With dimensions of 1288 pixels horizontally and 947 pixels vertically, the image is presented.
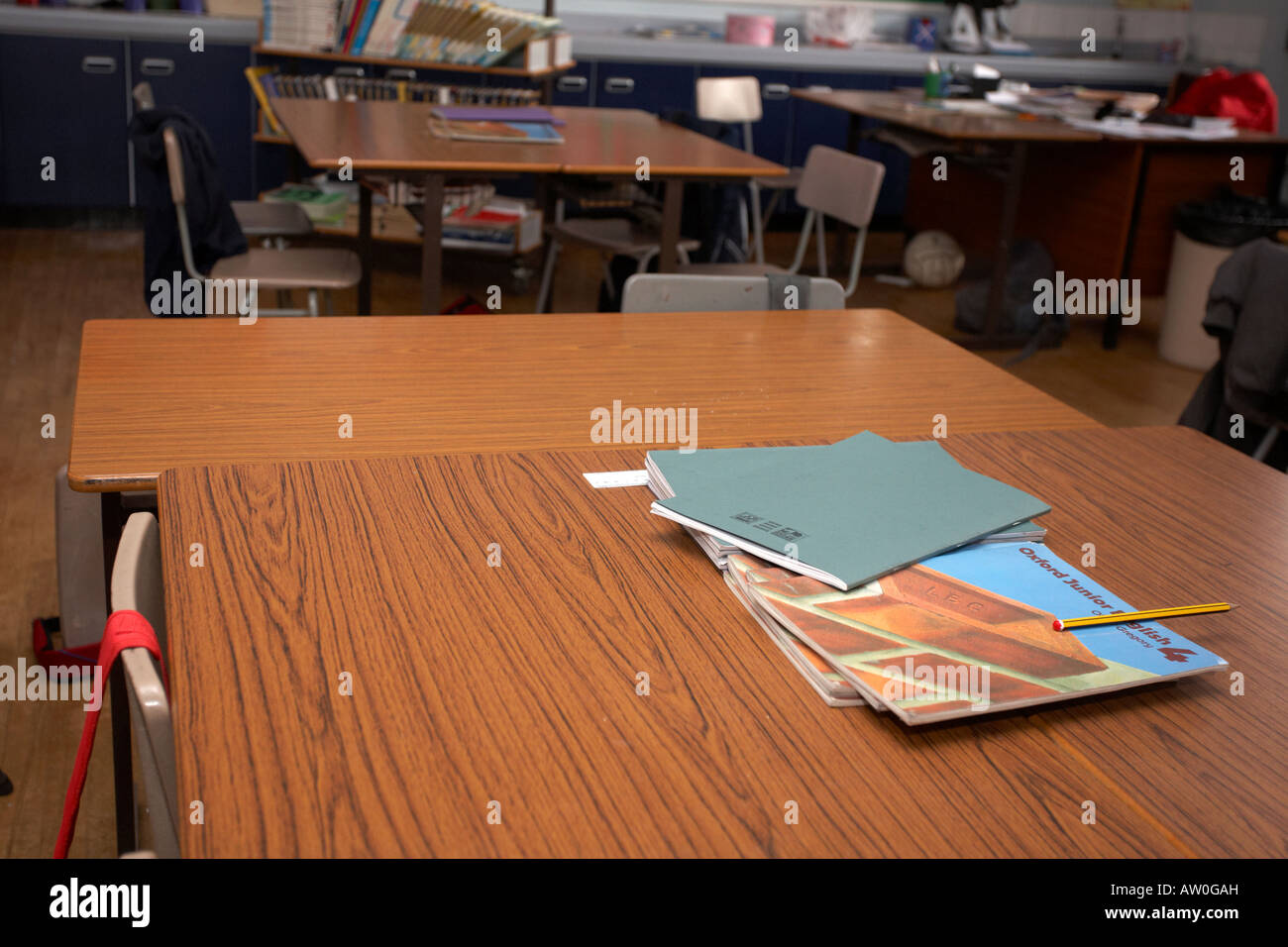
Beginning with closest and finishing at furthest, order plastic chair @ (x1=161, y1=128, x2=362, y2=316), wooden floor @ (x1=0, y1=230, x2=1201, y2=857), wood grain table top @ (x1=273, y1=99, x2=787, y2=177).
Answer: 1. wooden floor @ (x1=0, y1=230, x2=1201, y2=857)
2. plastic chair @ (x1=161, y1=128, x2=362, y2=316)
3. wood grain table top @ (x1=273, y1=99, x2=787, y2=177)

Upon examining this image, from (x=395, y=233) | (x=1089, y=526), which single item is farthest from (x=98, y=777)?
(x=395, y=233)

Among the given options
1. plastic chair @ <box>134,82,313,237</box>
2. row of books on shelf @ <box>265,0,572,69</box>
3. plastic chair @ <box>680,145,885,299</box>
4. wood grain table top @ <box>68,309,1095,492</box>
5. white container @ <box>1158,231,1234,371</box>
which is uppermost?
row of books on shelf @ <box>265,0,572,69</box>

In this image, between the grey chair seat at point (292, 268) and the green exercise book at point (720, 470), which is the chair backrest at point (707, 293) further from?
the grey chair seat at point (292, 268)

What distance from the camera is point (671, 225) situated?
10.8ft

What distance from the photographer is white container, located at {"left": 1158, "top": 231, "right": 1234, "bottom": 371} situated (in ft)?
14.6

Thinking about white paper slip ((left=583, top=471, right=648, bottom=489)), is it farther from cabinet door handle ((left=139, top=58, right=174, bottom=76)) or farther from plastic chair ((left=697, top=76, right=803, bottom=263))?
cabinet door handle ((left=139, top=58, right=174, bottom=76))

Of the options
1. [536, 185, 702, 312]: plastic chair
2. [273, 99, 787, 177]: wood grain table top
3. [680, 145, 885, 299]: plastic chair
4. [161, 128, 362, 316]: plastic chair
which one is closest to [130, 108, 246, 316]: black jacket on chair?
[161, 128, 362, 316]: plastic chair

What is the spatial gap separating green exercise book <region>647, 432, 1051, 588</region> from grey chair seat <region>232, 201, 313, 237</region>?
277 cm

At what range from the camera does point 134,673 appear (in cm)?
80

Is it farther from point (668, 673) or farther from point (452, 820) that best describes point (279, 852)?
point (668, 673)

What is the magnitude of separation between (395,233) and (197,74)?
123cm

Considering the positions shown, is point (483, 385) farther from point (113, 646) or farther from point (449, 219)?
point (449, 219)

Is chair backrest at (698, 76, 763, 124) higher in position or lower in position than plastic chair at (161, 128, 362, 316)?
higher

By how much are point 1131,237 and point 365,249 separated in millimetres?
2935
